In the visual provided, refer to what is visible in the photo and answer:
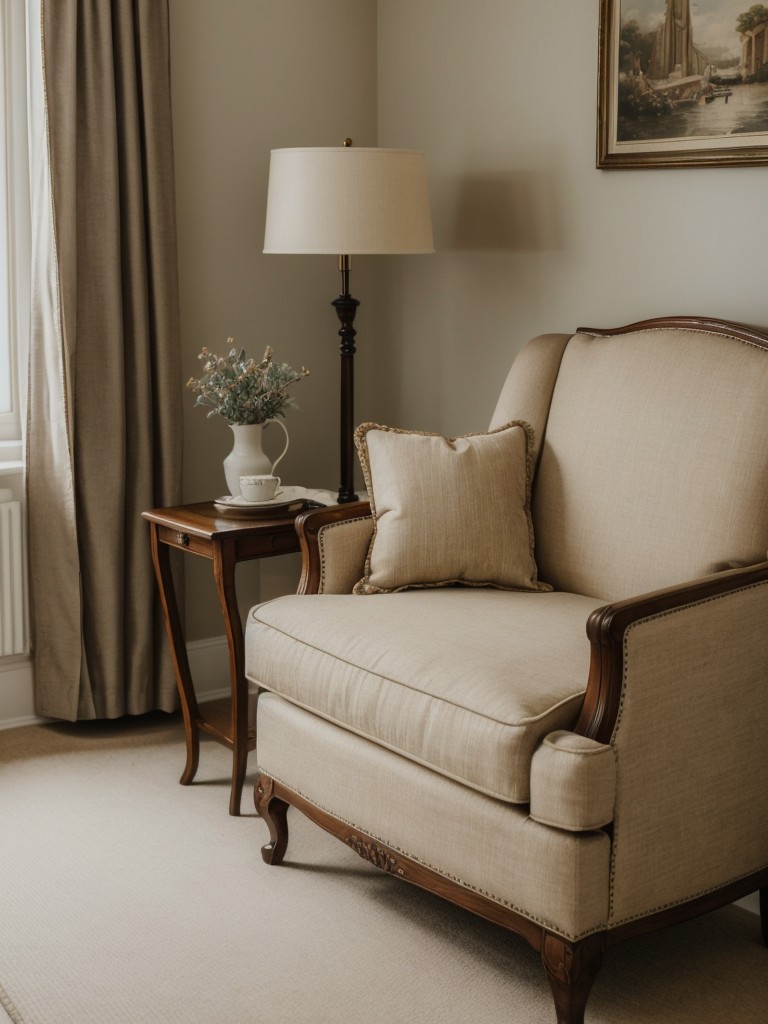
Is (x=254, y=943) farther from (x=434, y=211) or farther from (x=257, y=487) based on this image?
(x=434, y=211)

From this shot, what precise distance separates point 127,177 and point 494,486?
137cm

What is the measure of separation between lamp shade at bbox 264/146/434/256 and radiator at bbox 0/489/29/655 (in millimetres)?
1020

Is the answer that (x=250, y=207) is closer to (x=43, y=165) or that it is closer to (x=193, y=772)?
(x=43, y=165)

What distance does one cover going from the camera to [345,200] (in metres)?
2.96

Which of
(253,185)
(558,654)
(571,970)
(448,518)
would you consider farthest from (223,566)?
(253,185)

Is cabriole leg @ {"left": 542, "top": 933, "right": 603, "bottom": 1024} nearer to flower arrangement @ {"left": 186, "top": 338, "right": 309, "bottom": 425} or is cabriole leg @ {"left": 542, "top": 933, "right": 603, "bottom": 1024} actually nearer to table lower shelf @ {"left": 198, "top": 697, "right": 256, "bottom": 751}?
table lower shelf @ {"left": 198, "top": 697, "right": 256, "bottom": 751}

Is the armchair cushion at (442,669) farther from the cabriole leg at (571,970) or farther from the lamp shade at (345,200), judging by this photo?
the lamp shade at (345,200)


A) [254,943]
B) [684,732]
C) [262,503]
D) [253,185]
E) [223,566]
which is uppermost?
[253,185]

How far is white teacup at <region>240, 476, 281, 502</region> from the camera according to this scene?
2.91 m

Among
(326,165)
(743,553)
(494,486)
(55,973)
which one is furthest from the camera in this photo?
(326,165)

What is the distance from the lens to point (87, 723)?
11.1 ft

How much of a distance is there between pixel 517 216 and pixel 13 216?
138 cm

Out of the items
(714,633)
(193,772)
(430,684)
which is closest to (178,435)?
(193,772)

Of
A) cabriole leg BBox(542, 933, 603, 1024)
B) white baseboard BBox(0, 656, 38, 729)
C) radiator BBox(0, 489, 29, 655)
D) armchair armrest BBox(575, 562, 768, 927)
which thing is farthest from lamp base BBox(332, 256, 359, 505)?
cabriole leg BBox(542, 933, 603, 1024)
